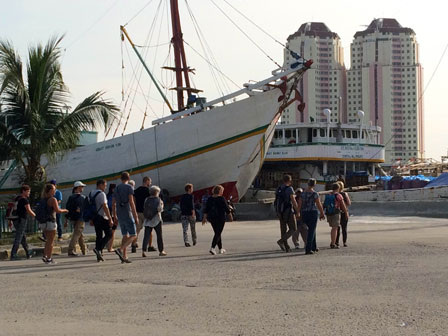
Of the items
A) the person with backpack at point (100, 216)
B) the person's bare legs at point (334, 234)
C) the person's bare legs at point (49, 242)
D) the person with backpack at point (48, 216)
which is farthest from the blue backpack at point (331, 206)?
the person's bare legs at point (49, 242)

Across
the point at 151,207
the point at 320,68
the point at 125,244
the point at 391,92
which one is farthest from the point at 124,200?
the point at 391,92

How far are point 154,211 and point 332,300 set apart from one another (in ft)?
20.3

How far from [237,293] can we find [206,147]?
21523 millimetres

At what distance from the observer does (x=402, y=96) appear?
115m

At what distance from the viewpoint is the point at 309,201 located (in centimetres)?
1307

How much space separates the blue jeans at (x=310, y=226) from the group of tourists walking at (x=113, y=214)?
1.44 m

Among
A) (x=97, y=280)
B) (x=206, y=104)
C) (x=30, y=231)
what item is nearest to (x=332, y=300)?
(x=97, y=280)

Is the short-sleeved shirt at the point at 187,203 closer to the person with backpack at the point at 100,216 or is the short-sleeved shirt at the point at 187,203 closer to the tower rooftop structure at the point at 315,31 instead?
the person with backpack at the point at 100,216

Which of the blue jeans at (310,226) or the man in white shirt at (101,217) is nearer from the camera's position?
the man in white shirt at (101,217)

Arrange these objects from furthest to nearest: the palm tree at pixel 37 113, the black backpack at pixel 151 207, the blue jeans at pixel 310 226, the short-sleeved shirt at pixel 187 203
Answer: the palm tree at pixel 37 113 < the short-sleeved shirt at pixel 187 203 < the black backpack at pixel 151 207 < the blue jeans at pixel 310 226

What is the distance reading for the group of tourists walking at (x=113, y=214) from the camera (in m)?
12.2

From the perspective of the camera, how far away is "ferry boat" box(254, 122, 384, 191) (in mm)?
39375

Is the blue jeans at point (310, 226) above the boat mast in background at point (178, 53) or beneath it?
beneath

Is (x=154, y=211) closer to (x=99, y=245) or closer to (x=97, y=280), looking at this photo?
(x=99, y=245)
